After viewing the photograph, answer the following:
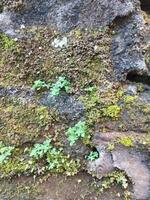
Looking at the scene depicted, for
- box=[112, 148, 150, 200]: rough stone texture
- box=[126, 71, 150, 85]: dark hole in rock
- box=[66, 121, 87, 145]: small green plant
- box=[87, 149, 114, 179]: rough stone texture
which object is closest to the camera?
box=[112, 148, 150, 200]: rough stone texture

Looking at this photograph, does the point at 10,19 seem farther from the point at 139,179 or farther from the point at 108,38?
the point at 139,179

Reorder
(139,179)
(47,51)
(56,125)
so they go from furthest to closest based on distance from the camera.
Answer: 1. (47,51)
2. (56,125)
3. (139,179)

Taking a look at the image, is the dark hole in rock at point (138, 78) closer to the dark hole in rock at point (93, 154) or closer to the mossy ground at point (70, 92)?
the mossy ground at point (70, 92)

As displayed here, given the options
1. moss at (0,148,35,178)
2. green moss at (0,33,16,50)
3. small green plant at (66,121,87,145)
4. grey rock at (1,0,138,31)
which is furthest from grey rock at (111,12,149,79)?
moss at (0,148,35,178)

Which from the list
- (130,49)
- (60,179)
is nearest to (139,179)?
(60,179)

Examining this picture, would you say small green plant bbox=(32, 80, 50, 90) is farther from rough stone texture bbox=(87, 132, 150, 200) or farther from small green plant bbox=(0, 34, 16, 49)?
rough stone texture bbox=(87, 132, 150, 200)

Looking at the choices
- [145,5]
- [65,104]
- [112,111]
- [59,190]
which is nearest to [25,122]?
[65,104]
